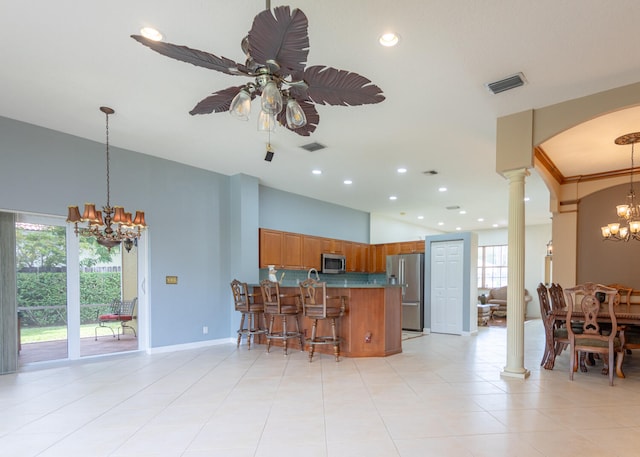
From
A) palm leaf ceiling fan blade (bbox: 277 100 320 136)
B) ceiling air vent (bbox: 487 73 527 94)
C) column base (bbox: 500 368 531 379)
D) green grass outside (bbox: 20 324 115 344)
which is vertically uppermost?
ceiling air vent (bbox: 487 73 527 94)

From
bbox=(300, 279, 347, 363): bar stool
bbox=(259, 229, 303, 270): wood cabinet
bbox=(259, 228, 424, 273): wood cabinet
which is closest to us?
bbox=(300, 279, 347, 363): bar stool

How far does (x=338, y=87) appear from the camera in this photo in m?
2.24

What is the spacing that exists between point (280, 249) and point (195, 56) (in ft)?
17.9

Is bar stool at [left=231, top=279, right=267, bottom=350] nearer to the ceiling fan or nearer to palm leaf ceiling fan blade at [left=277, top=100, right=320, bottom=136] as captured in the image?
palm leaf ceiling fan blade at [left=277, top=100, right=320, bottom=136]

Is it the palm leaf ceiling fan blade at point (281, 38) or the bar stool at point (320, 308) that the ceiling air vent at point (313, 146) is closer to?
the bar stool at point (320, 308)

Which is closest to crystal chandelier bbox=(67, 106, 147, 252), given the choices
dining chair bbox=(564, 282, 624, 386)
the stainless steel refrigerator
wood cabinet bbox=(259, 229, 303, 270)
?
wood cabinet bbox=(259, 229, 303, 270)

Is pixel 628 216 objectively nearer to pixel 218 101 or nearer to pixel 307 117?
pixel 307 117

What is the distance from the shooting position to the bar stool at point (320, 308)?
196 inches

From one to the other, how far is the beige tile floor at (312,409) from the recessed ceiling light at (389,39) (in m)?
2.93

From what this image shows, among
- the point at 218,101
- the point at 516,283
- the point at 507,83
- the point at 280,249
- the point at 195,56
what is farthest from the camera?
the point at 280,249

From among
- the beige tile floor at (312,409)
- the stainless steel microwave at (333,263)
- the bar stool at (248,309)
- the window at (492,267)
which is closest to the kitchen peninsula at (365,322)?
the beige tile floor at (312,409)

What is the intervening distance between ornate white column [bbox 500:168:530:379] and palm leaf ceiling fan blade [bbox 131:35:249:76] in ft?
11.1

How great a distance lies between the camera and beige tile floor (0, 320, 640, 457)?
249cm

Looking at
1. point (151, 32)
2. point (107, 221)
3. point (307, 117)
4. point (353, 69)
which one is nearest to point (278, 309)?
point (107, 221)
